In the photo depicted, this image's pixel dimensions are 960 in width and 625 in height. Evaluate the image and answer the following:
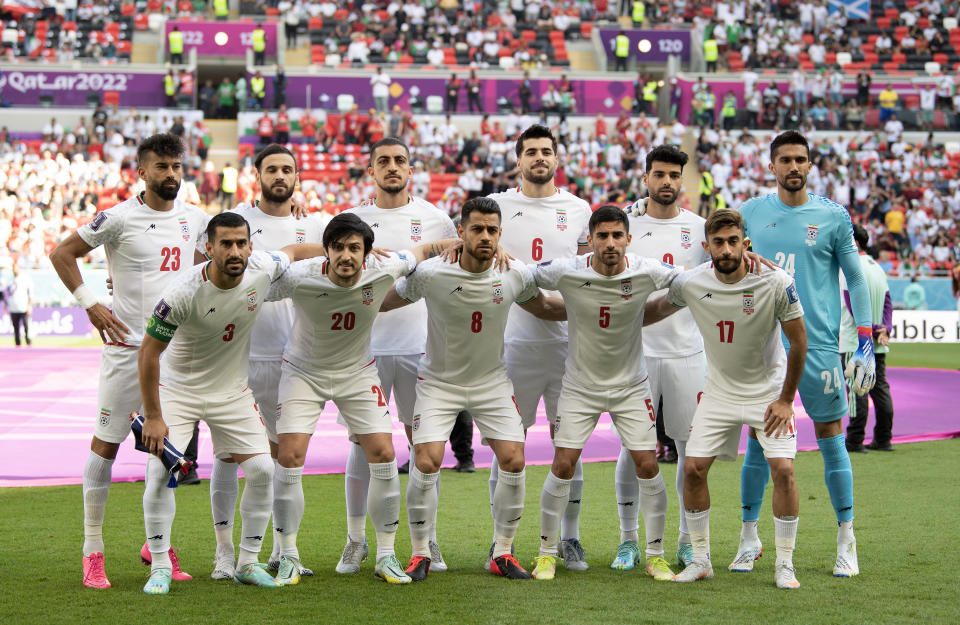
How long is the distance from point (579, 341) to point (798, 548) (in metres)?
2.14

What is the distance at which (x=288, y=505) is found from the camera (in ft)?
21.3

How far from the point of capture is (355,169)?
101ft

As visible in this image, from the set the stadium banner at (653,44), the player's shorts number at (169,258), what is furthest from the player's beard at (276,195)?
the stadium banner at (653,44)

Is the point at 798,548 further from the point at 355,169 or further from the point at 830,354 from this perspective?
the point at 355,169

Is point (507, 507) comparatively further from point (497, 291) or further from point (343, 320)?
point (343, 320)

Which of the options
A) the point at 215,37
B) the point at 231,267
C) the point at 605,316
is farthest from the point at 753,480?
the point at 215,37

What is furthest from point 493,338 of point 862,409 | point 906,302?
point 906,302

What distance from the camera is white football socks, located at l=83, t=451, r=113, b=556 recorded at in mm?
6461

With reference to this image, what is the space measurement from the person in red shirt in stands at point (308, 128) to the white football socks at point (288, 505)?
27060 mm

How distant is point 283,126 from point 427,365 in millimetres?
26677

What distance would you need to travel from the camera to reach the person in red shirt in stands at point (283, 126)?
1272 inches

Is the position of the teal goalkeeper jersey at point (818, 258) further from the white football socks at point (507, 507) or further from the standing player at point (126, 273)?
the standing player at point (126, 273)

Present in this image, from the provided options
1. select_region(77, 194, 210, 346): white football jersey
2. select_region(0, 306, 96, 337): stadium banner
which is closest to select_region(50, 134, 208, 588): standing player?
select_region(77, 194, 210, 346): white football jersey

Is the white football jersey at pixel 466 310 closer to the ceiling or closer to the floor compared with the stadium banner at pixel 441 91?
closer to the floor
